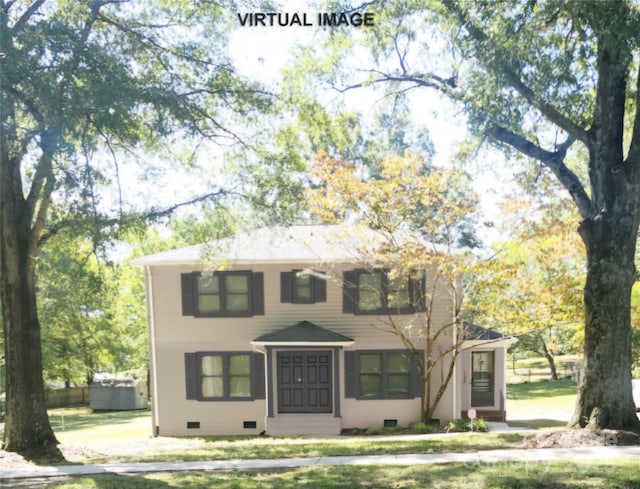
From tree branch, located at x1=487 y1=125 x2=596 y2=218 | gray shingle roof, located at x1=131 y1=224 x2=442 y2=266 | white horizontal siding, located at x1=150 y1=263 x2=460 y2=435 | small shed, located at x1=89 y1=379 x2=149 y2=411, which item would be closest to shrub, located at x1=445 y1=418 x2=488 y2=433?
white horizontal siding, located at x1=150 y1=263 x2=460 y2=435

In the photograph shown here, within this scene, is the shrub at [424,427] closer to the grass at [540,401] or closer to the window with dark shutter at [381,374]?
the window with dark shutter at [381,374]

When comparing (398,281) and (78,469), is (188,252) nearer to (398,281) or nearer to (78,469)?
(398,281)

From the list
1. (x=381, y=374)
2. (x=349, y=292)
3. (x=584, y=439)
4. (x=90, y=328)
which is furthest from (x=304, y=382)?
(x=90, y=328)

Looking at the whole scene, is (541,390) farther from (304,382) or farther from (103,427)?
(103,427)

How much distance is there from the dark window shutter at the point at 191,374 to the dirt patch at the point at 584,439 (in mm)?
10089

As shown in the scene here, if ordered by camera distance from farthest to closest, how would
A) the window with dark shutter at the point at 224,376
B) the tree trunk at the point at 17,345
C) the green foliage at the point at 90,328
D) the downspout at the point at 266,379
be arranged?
the green foliage at the point at 90,328 < the window with dark shutter at the point at 224,376 < the downspout at the point at 266,379 < the tree trunk at the point at 17,345

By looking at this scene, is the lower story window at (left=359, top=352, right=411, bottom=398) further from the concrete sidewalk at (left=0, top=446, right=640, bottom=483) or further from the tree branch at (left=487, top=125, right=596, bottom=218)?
the tree branch at (left=487, top=125, right=596, bottom=218)

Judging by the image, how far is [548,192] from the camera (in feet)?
48.3

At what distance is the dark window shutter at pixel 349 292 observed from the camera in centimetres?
1596

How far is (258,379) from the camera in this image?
16000 millimetres

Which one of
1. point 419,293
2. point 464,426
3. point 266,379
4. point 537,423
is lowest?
point 537,423

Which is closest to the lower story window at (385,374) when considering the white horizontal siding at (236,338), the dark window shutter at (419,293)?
the white horizontal siding at (236,338)

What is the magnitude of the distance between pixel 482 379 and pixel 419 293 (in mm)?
5272

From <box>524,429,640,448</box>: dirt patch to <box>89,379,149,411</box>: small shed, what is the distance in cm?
2225
